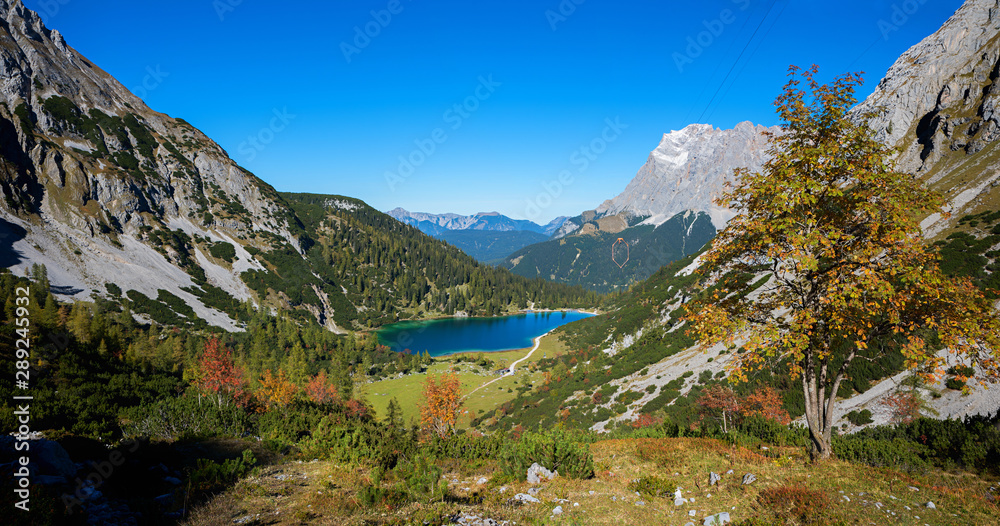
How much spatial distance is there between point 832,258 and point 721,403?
24.4 metres

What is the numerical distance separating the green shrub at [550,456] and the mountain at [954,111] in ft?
187

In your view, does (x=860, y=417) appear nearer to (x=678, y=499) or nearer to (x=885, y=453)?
(x=885, y=453)

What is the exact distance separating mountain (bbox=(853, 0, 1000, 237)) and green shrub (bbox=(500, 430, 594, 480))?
5714 cm

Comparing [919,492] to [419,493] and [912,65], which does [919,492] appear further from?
[912,65]

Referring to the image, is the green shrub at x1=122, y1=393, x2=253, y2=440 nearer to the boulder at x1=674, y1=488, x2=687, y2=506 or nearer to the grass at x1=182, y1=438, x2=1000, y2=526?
the grass at x1=182, y1=438, x2=1000, y2=526

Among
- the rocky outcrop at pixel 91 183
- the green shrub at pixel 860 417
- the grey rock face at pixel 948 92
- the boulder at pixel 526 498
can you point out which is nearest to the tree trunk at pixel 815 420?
the boulder at pixel 526 498

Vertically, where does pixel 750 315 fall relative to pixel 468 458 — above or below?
above

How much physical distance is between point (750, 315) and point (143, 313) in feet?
488

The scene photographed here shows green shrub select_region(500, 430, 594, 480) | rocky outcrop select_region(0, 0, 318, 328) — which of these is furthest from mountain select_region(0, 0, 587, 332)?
green shrub select_region(500, 430, 594, 480)

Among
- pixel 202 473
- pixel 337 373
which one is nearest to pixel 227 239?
pixel 337 373

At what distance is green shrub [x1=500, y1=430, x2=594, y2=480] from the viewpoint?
12.4 metres

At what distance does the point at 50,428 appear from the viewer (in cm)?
1467

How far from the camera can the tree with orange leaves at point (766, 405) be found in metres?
28.5

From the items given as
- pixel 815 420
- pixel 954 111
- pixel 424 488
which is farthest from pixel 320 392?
pixel 954 111
